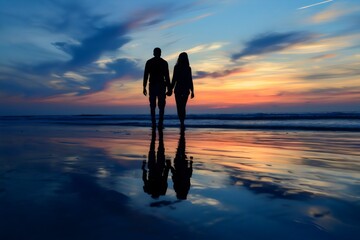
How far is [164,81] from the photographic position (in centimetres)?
1041

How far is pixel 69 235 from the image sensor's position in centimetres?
160

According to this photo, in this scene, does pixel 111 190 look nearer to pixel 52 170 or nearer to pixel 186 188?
pixel 186 188

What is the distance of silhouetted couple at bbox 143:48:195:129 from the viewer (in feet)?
33.4

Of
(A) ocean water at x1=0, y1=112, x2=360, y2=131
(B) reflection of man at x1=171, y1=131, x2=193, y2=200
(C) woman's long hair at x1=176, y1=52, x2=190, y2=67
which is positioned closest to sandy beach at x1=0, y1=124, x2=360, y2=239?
(B) reflection of man at x1=171, y1=131, x2=193, y2=200

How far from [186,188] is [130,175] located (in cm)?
81

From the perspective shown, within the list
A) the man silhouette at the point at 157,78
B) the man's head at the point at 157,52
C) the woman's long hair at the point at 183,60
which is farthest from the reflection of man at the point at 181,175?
the woman's long hair at the point at 183,60

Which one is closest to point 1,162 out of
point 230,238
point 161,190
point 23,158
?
point 23,158

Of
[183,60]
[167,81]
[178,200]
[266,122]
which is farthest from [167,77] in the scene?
[266,122]

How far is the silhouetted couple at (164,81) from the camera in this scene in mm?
10180

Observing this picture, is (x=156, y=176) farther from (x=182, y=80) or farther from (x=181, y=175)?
(x=182, y=80)

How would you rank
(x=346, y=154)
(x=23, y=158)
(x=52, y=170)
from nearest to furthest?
(x=52, y=170), (x=23, y=158), (x=346, y=154)

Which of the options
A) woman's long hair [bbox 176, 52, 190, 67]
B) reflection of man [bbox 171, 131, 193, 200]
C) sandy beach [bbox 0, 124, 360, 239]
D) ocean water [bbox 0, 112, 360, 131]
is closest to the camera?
sandy beach [bbox 0, 124, 360, 239]

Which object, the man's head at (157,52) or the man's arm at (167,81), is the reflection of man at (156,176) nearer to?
the man's arm at (167,81)

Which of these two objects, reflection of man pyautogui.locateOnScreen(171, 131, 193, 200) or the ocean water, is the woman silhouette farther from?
reflection of man pyautogui.locateOnScreen(171, 131, 193, 200)
